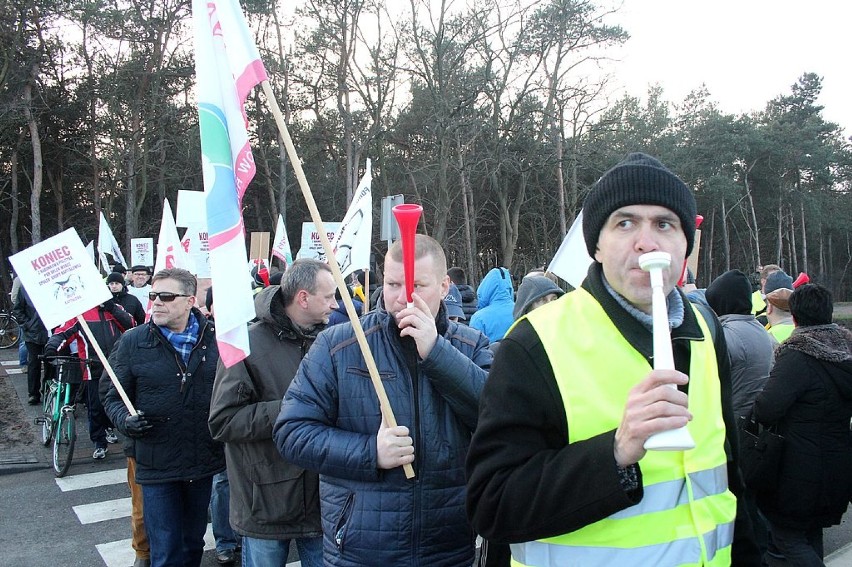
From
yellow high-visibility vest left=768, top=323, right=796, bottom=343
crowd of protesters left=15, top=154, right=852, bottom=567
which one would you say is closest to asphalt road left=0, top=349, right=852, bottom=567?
crowd of protesters left=15, top=154, right=852, bottom=567

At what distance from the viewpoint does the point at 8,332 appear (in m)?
19.0

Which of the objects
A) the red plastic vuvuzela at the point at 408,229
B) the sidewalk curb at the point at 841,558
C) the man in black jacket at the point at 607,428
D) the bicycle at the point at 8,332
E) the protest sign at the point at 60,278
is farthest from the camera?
the bicycle at the point at 8,332

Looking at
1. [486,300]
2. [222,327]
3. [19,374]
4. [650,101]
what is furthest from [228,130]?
[650,101]

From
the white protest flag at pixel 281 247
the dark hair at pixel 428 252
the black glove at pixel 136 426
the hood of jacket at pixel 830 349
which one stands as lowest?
the black glove at pixel 136 426

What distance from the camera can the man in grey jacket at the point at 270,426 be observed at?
3.29 m

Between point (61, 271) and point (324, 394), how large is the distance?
3.73 meters

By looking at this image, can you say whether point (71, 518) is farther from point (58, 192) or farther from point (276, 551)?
point (58, 192)

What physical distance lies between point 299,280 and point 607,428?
7.80ft

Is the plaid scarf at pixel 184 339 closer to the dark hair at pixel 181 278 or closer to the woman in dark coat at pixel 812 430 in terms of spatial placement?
the dark hair at pixel 181 278

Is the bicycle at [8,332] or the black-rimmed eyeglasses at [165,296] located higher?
the black-rimmed eyeglasses at [165,296]

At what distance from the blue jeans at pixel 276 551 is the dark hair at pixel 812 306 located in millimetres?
2970

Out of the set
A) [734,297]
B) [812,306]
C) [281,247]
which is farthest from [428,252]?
[281,247]

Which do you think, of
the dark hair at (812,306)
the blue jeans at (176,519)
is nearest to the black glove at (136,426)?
the blue jeans at (176,519)

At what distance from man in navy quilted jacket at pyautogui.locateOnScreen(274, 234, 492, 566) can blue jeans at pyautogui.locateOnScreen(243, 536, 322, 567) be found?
0.86 metres
